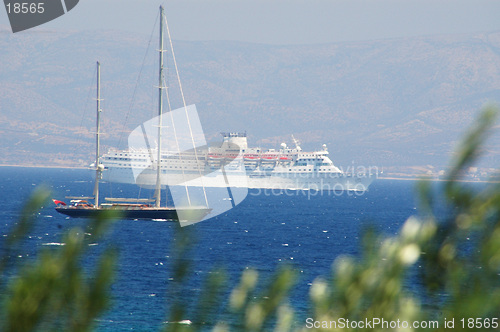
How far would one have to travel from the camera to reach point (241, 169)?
105m

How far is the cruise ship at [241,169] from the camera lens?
334 feet

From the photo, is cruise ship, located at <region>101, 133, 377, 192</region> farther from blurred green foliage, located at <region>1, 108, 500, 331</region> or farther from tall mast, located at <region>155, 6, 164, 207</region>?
blurred green foliage, located at <region>1, 108, 500, 331</region>

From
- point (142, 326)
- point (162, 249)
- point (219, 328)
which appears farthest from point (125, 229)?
point (219, 328)

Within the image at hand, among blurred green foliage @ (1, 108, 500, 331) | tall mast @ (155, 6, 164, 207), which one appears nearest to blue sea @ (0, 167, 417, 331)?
blurred green foliage @ (1, 108, 500, 331)

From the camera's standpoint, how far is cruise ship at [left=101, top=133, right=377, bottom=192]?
102 metres

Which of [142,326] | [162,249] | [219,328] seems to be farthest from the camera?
[162,249]

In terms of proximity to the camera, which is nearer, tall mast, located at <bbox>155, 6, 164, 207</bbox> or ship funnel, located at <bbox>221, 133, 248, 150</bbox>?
tall mast, located at <bbox>155, 6, 164, 207</bbox>

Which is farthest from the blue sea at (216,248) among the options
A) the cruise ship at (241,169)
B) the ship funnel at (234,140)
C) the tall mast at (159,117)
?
the ship funnel at (234,140)

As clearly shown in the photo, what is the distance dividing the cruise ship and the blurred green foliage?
9709 cm

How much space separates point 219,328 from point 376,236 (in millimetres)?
851

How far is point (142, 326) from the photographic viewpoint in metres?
19.3

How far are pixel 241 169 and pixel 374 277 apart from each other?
102139 millimetres

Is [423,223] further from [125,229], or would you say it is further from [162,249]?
[125,229]

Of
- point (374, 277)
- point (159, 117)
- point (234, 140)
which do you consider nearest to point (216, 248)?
point (159, 117)
